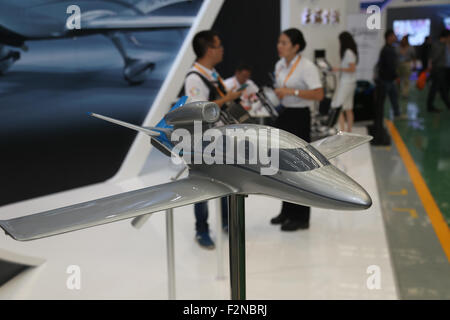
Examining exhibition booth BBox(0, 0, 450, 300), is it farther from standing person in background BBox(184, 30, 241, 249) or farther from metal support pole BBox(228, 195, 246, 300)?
standing person in background BBox(184, 30, 241, 249)

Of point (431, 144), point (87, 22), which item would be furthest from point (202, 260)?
point (431, 144)

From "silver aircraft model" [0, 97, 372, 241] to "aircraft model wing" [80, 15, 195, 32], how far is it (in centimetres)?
375

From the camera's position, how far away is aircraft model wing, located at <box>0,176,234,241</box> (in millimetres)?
1020

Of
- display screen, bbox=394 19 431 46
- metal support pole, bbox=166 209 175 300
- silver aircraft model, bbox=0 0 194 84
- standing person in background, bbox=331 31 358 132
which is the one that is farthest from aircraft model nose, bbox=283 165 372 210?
display screen, bbox=394 19 431 46

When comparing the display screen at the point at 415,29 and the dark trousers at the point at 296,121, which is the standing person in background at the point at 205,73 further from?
the display screen at the point at 415,29

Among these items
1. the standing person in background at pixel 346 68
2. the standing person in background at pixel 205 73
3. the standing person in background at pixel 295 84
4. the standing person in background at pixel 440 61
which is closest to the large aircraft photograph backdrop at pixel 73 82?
the standing person in background at pixel 205 73

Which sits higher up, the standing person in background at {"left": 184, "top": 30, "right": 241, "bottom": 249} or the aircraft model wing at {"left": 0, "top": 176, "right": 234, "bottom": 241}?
the standing person in background at {"left": 184, "top": 30, "right": 241, "bottom": 249}

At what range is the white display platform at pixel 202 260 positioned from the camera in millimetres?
2850

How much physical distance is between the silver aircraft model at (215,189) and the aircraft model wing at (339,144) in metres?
0.24

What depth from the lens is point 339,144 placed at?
154cm

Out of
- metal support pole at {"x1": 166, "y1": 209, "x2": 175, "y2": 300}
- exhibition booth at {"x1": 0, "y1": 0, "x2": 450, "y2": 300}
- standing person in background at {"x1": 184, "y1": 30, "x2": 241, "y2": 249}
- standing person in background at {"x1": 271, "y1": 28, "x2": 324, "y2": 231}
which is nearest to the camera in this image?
exhibition booth at {"x1": 0, "y1": 0, "x2": 450, "y2": 300}

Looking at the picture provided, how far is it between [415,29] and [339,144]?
20.0m

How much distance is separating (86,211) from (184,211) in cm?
338

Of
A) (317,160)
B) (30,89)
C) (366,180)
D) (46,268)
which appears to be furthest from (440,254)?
(30,89)
